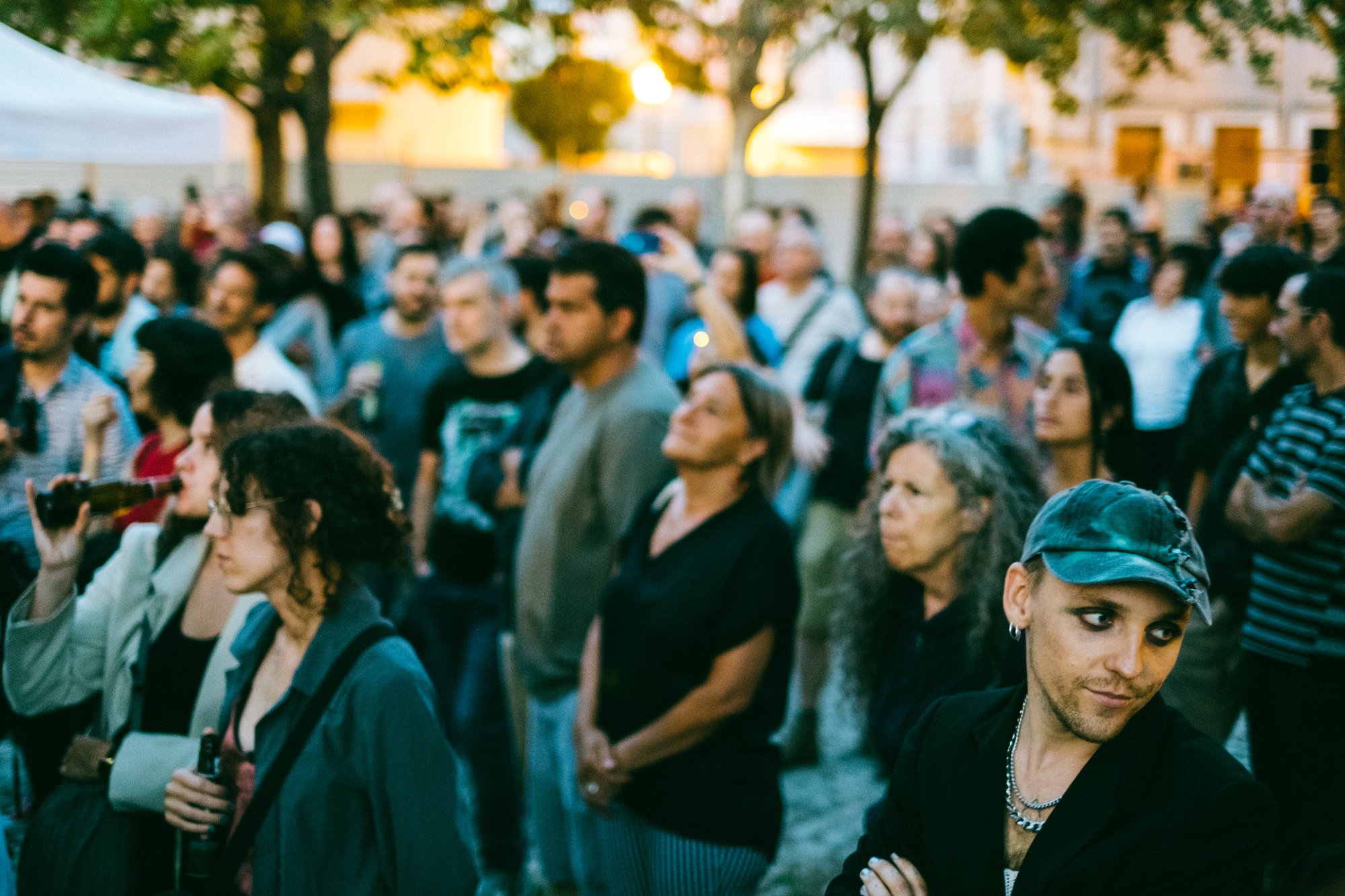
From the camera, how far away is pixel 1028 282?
4699 millimetres

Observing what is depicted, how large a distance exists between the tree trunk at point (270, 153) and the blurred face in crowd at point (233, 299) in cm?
1215

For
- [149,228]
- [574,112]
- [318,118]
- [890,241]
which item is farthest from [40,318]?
[574,112]

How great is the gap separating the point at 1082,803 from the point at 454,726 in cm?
373

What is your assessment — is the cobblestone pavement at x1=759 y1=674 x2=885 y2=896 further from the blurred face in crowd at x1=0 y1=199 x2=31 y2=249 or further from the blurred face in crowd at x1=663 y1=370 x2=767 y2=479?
the blurred face in crowd at x1=0 y1=199 x2=31 y2=249

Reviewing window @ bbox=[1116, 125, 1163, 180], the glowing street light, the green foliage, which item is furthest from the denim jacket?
the green foliage

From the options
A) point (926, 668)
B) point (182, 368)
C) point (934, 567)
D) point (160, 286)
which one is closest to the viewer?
point (926, 668)

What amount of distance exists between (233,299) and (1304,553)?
14.0 ft

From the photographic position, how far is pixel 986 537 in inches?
126

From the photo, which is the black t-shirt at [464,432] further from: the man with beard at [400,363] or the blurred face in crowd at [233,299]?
the blurred face in crowd at [233,299]

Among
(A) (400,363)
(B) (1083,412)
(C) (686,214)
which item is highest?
(C) (686,214)

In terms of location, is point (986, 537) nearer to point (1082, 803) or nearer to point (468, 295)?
point (1082, 803)

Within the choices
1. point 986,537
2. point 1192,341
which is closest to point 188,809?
point 986,537

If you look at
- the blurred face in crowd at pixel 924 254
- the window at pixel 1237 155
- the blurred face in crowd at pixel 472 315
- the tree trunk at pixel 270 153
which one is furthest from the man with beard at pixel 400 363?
the window at pixel 1237 155

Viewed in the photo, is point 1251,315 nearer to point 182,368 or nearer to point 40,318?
point 182,368
